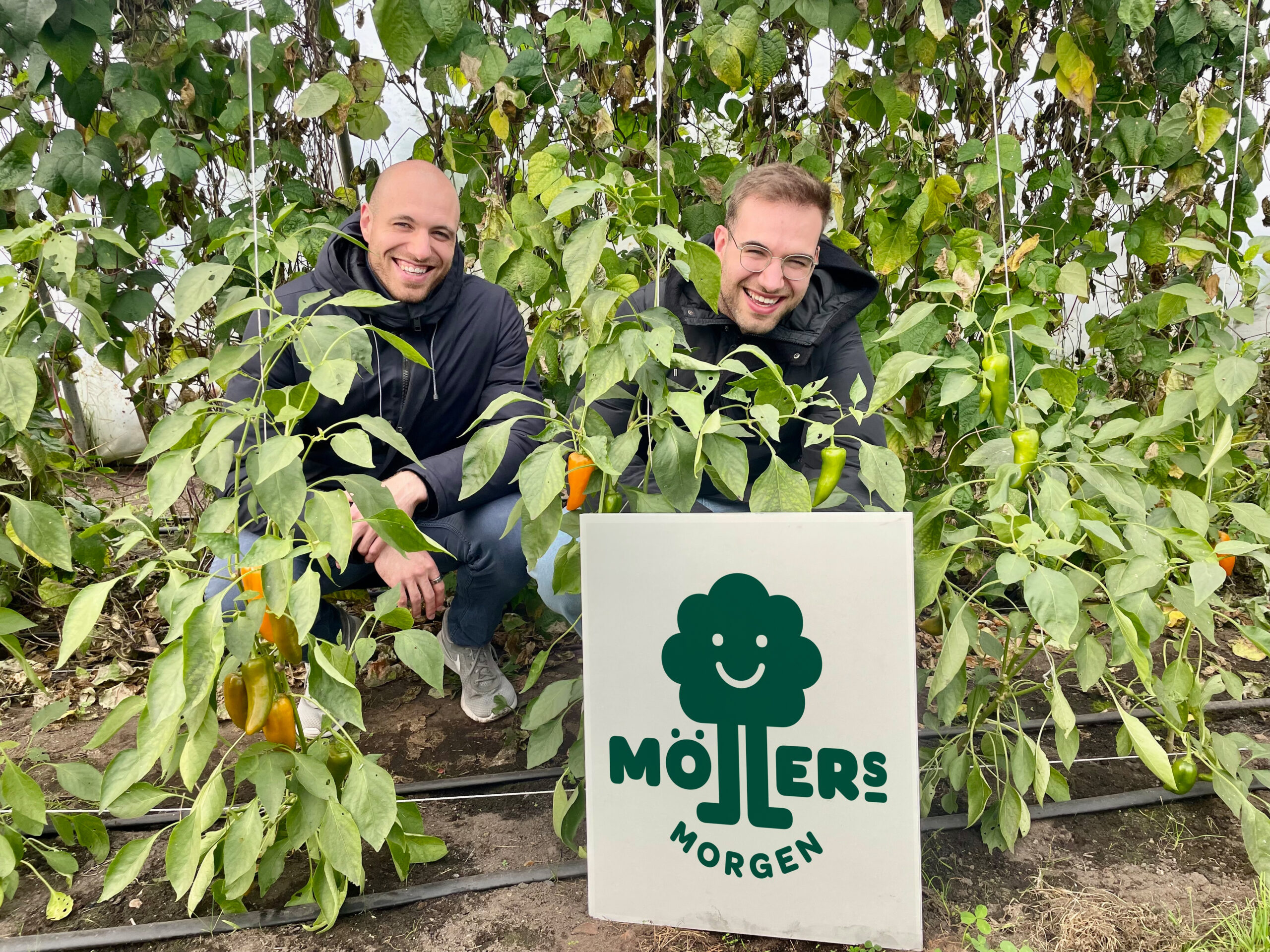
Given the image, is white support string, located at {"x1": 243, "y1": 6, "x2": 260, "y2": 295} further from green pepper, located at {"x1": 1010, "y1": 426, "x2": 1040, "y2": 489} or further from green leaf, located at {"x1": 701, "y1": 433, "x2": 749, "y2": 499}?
green pepper, located at {"x1": 1010, "y1": 426, "x2": 1040, "y2": 489}

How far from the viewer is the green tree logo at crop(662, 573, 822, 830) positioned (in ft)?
3.51

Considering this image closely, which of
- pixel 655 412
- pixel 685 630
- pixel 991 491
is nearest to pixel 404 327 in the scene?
pixel 655 412

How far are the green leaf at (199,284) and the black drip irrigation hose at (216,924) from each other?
0.81 meters

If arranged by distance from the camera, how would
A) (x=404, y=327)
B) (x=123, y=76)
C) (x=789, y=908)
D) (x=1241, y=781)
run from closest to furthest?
(x=789, y=908) < (x=1241, y=781) < (x=123, y=76) < (x=404, y=327)

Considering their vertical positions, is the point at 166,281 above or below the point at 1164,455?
above

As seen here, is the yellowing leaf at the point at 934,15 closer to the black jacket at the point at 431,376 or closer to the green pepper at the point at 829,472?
the green pepper at the point at 829,472

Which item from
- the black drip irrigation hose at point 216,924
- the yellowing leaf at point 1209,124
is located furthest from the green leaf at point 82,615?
the yellowing leaf at point 1209,124

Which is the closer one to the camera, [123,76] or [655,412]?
[655,412]

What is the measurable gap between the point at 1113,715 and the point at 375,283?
5.40ft

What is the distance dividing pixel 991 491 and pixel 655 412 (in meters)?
0.44

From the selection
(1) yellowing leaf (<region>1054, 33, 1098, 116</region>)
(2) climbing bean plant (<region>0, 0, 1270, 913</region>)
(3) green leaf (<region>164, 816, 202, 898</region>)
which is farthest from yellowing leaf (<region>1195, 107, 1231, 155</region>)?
(3) green leaf (<region>164, 816, 202, 898</region>)

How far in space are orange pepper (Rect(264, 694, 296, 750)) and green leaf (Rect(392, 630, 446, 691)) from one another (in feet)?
0.53

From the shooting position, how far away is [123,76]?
5.34 feet

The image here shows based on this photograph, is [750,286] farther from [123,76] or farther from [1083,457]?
[123,76]
